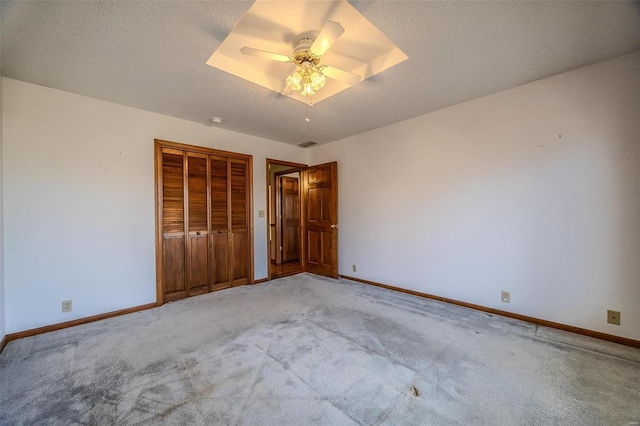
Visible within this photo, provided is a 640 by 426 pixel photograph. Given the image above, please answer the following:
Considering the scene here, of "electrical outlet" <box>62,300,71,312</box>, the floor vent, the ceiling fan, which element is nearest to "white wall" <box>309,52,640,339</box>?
the ceiling fan

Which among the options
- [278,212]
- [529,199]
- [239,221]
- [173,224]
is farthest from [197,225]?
[529,199]

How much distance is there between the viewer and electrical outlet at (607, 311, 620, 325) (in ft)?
7.34

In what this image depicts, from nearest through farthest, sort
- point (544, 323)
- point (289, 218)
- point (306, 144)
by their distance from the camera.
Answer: point (544, 323), point (306, 144), point (289, 218)

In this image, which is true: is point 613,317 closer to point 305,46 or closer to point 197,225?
point 305,46

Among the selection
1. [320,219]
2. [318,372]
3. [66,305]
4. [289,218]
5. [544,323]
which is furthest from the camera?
[289,218]

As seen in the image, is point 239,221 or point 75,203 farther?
point 239,221

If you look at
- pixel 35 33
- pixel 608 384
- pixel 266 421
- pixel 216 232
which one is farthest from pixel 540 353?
pixel 35 33

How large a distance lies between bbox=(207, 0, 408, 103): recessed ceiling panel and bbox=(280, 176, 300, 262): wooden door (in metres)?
3.41

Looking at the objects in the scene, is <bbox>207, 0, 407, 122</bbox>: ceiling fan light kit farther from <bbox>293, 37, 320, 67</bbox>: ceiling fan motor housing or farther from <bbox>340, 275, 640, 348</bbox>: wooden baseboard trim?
<bbox>340, 275, 640, 348</bbox>: wooden baseboard trim

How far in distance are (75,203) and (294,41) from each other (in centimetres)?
287

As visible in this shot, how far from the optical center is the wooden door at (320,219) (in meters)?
4.53

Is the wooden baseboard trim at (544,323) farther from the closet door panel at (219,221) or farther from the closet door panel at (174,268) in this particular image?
the closet door panel at (174,268)

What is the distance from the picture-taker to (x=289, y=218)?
6.17 m

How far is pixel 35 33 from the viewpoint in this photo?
1838 millimetres
